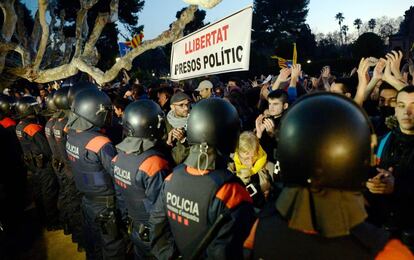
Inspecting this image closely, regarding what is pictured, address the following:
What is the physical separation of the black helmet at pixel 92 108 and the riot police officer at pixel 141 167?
3.04ft

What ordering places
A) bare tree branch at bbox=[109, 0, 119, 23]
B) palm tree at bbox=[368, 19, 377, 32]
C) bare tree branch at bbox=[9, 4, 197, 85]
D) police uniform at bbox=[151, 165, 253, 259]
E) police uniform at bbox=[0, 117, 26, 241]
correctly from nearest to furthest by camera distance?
police uniform at bbox=[151, 165, 253, 259], bare tree branch at bbox=[9, 4, 197, 85], police uniform at bbox=[0, 117, 26, 241], bare tree branch at bbox=[109, 0, 119, 23], palm tree at bbox=[368, 19, 377, 32]

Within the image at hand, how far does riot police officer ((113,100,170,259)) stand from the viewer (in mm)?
3207

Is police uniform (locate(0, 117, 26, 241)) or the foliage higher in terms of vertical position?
the foliage

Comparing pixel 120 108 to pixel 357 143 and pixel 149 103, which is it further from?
pixel 357 143

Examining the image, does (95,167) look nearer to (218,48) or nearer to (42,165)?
(218,48)

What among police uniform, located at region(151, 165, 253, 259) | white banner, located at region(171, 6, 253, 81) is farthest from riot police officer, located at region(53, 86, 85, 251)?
police uniform, located at region(151, 165, 253, 259)

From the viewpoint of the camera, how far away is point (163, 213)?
8.84 ft

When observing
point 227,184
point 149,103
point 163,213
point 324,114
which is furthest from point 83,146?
point 324,114

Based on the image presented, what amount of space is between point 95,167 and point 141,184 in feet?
3.83

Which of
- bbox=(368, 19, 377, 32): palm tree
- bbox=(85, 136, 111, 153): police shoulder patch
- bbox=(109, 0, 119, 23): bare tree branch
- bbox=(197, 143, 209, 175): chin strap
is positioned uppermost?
bbox=(368, 19, 377, 32): palm tree

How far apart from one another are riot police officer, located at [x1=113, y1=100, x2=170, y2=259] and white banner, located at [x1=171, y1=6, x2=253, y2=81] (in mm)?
861

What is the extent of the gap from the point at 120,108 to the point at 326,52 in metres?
37.7

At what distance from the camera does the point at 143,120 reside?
3.46m

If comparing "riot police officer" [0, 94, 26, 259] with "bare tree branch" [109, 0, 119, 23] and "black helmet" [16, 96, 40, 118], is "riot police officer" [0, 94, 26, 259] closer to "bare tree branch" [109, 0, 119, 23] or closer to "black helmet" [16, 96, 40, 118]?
"black helmet" [16, 96, 40, 118]
